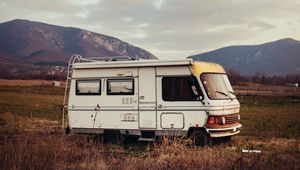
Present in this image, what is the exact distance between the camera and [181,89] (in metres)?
12.4

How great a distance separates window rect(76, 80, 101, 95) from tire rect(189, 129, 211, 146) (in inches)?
135

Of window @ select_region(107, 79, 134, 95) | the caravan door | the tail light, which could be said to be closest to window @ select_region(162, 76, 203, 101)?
the caravan door

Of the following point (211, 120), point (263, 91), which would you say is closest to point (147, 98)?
point (211, 120)

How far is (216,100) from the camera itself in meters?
12.0

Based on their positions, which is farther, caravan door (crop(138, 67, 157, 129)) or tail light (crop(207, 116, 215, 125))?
caravan door (crop(138, 67, 157, 129))

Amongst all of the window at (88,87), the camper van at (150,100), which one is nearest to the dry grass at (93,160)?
→ the camper van at (150,100)

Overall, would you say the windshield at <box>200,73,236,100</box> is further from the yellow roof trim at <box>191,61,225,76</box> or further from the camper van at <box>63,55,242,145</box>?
the yellow roof trim at <box>191,61,225,76</box>

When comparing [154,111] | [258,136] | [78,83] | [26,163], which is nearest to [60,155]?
[26,163]

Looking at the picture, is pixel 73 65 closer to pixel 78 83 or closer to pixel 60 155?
pixel 78 83

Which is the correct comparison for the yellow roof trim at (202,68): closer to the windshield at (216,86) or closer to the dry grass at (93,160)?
the windshield at (216,86)

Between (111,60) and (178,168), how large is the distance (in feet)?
22.9

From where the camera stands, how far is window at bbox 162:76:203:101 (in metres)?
12.1

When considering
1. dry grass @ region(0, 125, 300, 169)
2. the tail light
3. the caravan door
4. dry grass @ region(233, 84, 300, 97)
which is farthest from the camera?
dry grass @ region(233, 84, 300, 97)

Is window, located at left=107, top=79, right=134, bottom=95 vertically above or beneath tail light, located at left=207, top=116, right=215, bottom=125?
above
